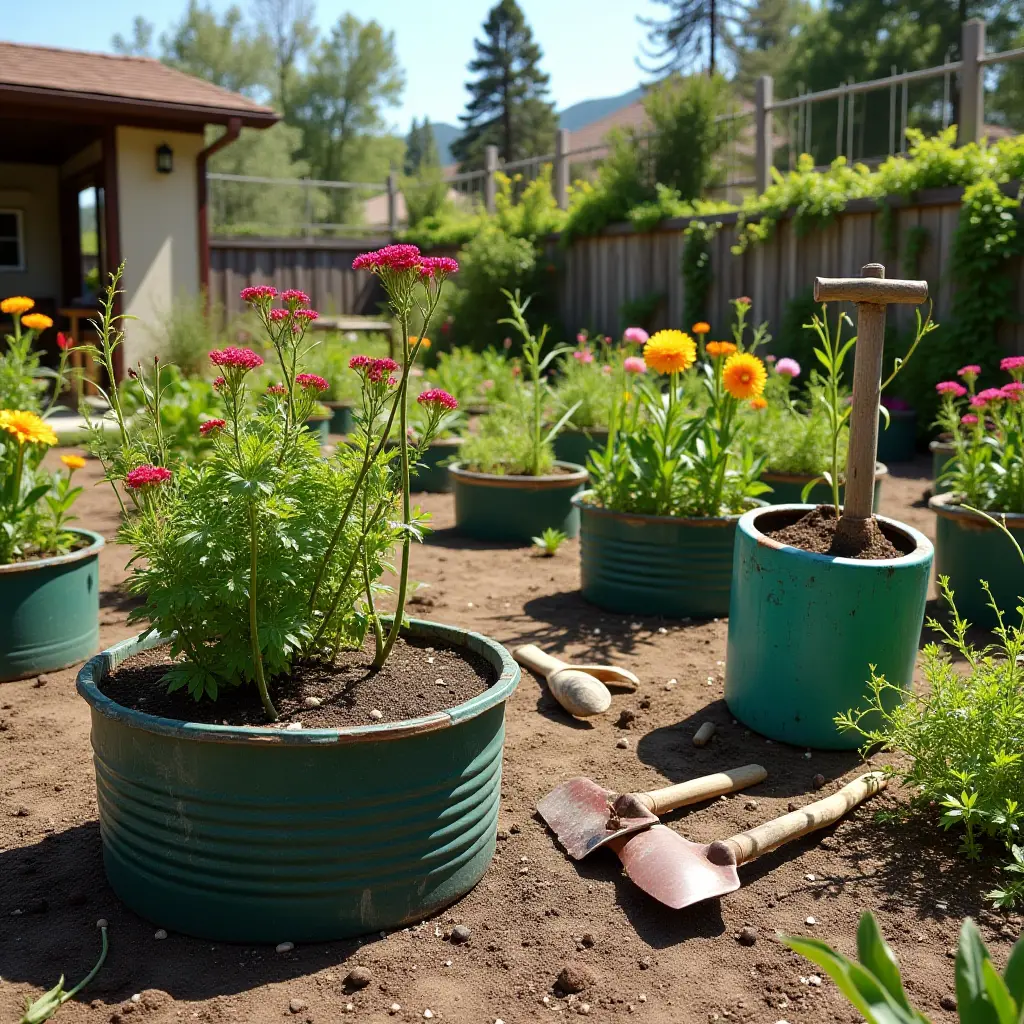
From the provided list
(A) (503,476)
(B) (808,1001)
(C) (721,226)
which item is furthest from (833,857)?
(C) (721,226)

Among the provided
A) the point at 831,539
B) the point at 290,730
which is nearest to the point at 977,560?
the point at 831,539

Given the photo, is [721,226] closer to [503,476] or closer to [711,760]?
[503,476]

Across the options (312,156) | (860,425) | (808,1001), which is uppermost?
(312,156)

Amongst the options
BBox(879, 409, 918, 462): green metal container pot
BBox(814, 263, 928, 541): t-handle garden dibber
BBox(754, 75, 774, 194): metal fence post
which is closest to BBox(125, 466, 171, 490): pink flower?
BBox(814, 263, 928, 541): t-handle garden dibber

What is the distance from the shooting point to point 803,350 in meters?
9.16

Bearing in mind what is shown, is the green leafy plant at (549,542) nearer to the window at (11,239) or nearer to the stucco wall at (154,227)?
the stucco wall at (154,227)

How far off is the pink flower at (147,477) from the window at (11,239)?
43.1 ft

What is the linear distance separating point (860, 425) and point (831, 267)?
687 centimetres

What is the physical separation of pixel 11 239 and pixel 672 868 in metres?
13.9

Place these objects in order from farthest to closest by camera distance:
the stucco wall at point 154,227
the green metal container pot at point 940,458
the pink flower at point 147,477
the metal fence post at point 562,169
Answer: the metal fence post at point 562,169 < the stucco wall at point 154,227 < the green metal container pot at point 940,458 < the pink flower at point 147,477

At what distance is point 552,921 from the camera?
212cm

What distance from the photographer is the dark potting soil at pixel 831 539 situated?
287 centimetres

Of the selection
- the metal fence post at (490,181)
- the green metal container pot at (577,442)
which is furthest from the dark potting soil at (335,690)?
the metal fence post at (490,181)

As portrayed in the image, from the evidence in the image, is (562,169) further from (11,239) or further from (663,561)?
(663,561)
